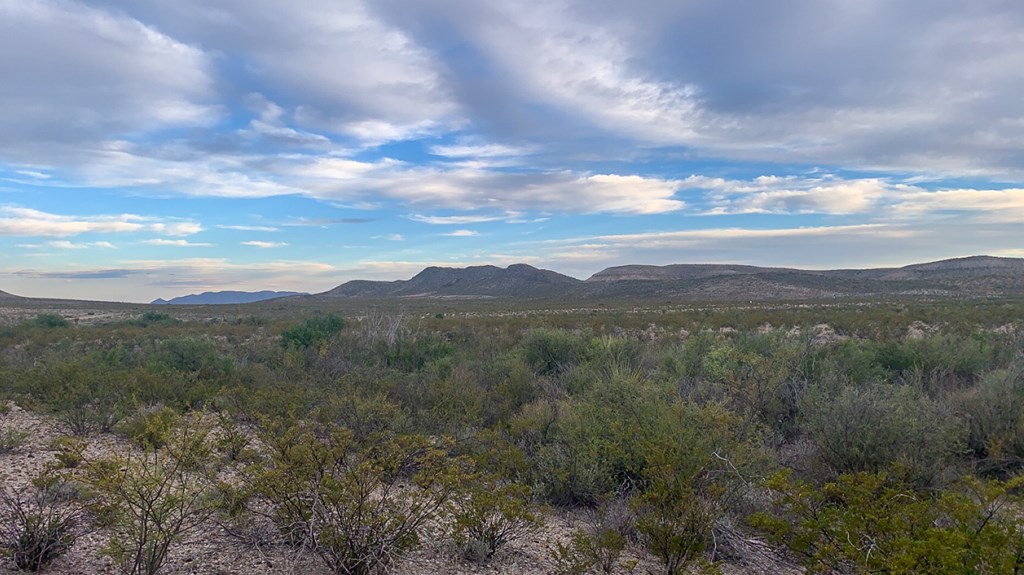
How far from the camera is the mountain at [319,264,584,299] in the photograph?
114 meters

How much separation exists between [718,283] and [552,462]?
79327 mm

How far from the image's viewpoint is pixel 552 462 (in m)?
6.92

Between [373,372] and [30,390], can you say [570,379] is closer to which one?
[373,372]

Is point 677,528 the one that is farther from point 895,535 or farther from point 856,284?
point 856,284

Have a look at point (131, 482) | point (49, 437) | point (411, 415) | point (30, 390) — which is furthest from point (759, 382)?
point (30, 390)

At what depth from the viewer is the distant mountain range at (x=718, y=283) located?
69125 millimetres

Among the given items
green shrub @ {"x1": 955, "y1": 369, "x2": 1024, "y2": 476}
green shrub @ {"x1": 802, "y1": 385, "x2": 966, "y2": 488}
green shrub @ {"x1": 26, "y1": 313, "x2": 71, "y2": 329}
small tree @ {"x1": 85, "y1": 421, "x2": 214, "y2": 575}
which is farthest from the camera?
green shrub @ {"x1": 26, "y1": 313, "x2": 71, "y2": 329}

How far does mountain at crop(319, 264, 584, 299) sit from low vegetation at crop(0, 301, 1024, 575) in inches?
3713

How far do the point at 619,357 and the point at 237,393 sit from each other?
7586mm

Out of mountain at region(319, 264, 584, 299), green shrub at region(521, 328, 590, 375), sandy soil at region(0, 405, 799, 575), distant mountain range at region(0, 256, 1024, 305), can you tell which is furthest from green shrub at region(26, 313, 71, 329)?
mountain at region(319, 264, 584, 299)

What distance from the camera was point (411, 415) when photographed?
9195 mm

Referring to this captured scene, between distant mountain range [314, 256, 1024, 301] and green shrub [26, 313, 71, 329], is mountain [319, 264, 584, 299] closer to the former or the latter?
distant mountain range [314, 256, 1024, 301]

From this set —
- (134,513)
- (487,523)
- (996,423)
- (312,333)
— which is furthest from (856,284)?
(134,513)

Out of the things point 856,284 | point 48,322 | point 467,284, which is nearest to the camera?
point 48,322
